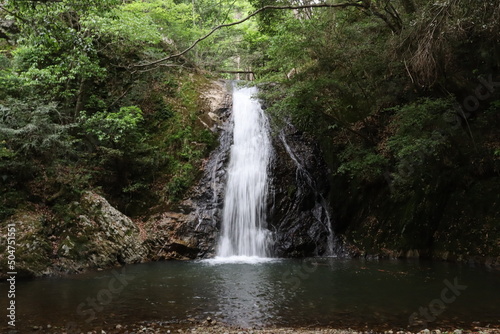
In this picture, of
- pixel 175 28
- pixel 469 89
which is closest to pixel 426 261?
pixel 469 89

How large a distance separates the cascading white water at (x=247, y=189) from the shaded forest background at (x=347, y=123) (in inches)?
46.9

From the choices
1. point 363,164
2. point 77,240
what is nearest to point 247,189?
point 363,164

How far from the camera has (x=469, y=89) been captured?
33.3 ft

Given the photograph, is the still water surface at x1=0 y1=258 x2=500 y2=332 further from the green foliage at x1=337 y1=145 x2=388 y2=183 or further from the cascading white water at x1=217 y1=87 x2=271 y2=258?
the green foliage at x1=337 y1=145 x2=388 y2=183

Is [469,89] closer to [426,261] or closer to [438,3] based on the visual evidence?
[438,3]

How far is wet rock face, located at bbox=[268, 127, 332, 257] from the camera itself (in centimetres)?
1164

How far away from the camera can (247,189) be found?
12.8 metres

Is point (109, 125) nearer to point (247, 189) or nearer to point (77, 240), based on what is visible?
point (77, 240)

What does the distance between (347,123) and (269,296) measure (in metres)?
7.93

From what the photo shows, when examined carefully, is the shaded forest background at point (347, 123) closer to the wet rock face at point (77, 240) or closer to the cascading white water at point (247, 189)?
the wet rock face at point (77, 240)

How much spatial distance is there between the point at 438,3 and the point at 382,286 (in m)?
5.94

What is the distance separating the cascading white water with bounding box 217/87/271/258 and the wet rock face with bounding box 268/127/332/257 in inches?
15.2

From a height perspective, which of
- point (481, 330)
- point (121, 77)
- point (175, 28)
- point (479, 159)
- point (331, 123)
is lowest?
point (481, 330)

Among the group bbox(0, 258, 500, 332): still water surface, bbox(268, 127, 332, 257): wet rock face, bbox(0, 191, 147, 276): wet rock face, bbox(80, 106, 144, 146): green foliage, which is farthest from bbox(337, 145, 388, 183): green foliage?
bbox(80, 106, 144, 146): green foliage
